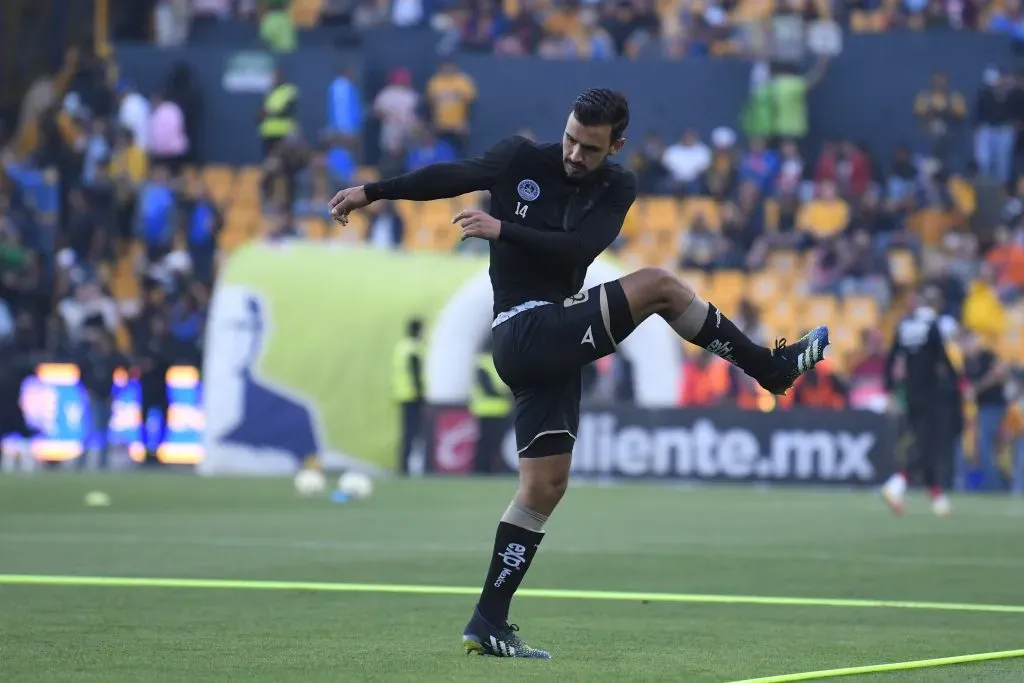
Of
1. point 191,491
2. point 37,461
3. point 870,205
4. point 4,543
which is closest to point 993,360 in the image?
point 870,205

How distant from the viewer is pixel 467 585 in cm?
1099

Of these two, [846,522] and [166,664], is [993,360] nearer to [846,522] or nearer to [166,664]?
[846,522]

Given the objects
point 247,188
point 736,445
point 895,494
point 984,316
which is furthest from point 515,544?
point 247,188

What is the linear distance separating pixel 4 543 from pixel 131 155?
676 inches

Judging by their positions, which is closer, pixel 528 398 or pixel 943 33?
pixel 528 398

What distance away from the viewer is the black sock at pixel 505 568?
7734 millimetres

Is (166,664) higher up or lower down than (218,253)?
lower down

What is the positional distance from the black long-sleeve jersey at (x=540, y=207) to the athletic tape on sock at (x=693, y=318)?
1.49 ft

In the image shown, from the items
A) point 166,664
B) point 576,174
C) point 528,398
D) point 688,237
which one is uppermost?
point 688,237

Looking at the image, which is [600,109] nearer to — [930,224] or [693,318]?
[693,318]

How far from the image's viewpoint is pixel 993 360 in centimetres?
2523

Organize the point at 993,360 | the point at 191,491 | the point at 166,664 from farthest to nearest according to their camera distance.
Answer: the point at 993,360 → the point at 191,491 → the point at 166,664

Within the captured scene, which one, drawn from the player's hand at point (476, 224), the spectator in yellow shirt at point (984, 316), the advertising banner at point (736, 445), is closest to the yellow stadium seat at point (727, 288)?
the spectator in yellow shirt at point (984, 316)

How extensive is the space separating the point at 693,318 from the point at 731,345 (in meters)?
0.22
